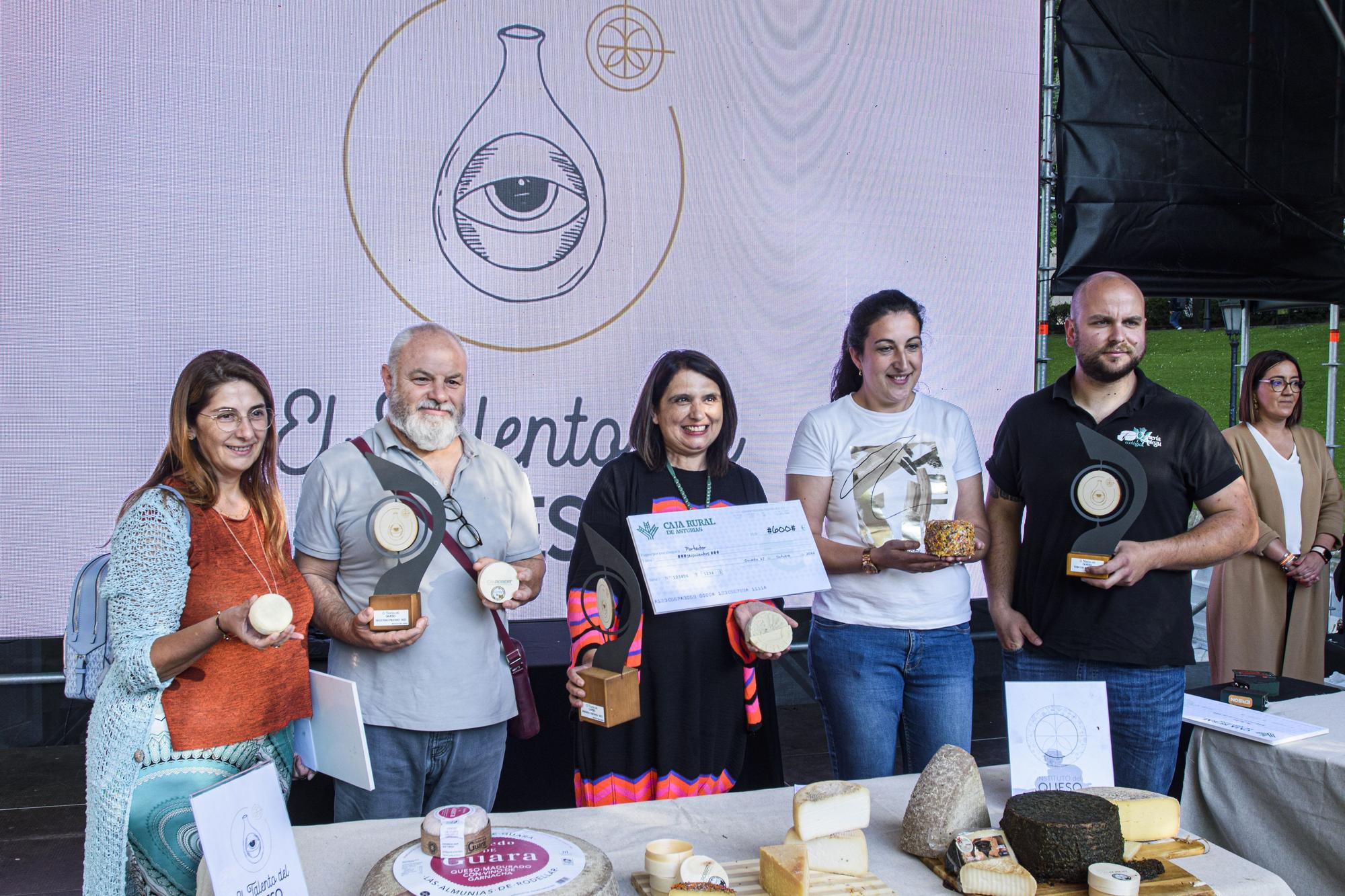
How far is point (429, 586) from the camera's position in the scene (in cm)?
210

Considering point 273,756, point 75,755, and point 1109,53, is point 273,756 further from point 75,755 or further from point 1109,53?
point 1109,53

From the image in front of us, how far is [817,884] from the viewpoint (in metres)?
1.37

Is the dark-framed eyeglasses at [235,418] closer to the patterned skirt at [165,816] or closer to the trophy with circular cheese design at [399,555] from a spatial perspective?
the trophy with circular cheese design at [399,555]

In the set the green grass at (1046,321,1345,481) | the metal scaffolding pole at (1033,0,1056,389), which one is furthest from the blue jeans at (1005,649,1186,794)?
the green grass at (1046,321,1345,481)

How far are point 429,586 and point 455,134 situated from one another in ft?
6.42

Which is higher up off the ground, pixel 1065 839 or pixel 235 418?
pixel 235 418

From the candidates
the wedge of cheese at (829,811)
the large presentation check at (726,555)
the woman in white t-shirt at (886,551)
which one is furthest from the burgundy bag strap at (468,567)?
the wedge of cheese at (829,811)

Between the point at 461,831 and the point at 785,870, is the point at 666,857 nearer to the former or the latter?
the point at 785,870

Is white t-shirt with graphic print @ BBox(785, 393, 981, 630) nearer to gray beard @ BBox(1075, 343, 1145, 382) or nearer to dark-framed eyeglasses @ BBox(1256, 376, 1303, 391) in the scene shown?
gray beard @ BBox(1075, 343, 1145, 382)

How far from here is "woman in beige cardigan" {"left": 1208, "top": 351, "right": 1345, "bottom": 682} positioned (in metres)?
4.00

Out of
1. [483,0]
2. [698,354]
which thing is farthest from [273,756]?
[483,0]

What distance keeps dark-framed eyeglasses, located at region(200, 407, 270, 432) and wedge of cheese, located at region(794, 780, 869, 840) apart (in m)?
1.23

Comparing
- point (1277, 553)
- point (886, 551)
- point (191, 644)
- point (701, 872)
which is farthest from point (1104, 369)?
point (1277, 553)

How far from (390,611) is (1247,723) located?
1.86m
